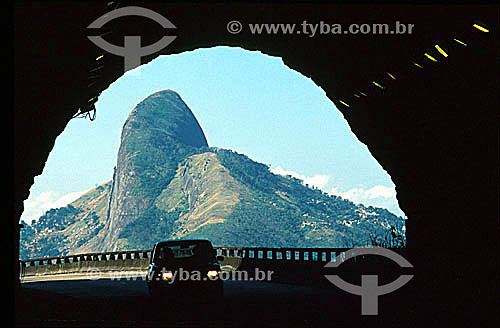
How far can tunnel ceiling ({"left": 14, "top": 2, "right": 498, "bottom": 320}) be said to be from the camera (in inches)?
723

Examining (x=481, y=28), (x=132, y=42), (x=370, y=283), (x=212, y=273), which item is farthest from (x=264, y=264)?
(x=481, y=28)

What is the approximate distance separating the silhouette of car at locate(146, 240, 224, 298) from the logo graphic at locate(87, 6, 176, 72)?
6932 millimetres

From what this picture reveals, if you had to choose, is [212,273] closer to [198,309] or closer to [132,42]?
[198,309]

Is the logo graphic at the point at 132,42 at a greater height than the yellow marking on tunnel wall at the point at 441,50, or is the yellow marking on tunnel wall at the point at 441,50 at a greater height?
the logo graphic at the point at 132,42

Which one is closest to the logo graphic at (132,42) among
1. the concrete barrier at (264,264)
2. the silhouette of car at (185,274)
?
the silhouette of car at (185,274)

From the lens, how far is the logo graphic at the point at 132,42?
21.7 meters

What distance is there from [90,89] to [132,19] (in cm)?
704

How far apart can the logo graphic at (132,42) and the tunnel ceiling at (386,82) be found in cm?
32

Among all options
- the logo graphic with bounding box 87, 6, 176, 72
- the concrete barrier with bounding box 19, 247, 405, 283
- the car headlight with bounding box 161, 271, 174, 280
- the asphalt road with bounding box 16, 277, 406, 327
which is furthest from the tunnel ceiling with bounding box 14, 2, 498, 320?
the car headlight with bounding box 161, 271, 174, 280

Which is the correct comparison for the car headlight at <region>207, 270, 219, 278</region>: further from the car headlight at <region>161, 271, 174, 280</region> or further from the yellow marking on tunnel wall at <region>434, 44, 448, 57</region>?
the yellow marking on tunnel wall at <region>434, 44, 448, 57</region>

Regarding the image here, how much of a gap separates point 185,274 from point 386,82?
10.2 meters

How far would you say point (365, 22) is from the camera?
21.8 meters

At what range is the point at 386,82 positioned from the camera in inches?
969

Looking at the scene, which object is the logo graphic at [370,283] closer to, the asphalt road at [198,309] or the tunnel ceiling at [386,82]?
the asphalt road at [198,309]
